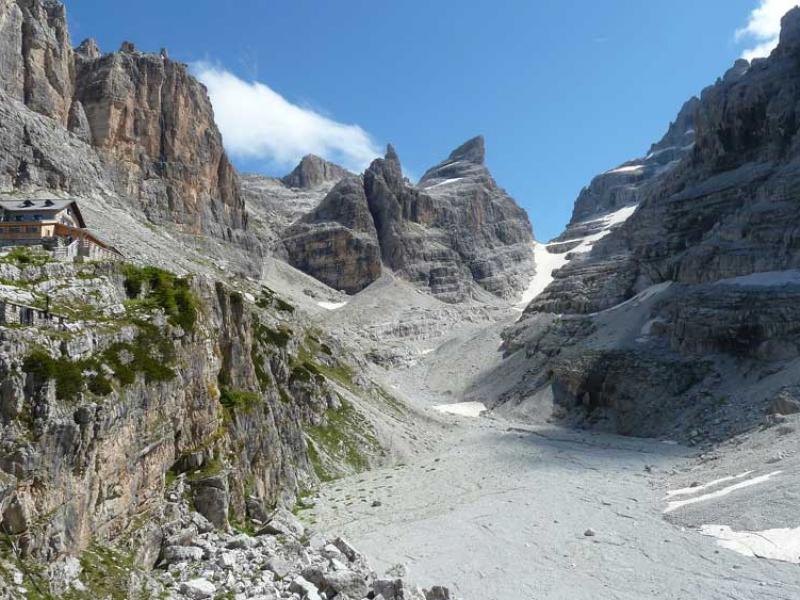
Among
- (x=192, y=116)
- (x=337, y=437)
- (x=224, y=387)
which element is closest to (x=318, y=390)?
(x=337, y=437)

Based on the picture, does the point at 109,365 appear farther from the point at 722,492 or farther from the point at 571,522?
the point at 722,492

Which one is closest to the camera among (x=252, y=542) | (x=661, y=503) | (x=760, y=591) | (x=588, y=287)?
(x=252, y=542)

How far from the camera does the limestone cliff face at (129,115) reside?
102 m

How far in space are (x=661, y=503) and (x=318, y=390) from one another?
34.8 m

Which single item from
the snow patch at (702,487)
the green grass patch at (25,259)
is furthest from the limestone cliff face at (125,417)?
the snow patch at (702,487)

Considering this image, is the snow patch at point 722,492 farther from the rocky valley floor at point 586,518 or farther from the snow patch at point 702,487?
the snow patch at point 702,487

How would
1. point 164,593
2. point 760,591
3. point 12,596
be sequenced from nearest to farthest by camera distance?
point 12,596, point 164,593, point 760,591

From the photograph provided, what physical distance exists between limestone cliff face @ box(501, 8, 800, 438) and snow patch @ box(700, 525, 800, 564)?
32.8 metres

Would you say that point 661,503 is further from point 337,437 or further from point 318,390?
point 318,390

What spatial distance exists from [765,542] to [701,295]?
227ft

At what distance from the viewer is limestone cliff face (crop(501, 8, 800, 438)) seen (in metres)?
81.1

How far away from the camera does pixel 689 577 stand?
31.4 meters

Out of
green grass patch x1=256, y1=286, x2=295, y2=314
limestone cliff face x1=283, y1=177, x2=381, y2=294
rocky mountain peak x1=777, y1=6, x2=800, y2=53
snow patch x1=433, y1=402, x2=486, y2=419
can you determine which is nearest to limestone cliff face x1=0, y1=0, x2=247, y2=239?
green grass patch x1=256, y1=286, x2=295, y2=314

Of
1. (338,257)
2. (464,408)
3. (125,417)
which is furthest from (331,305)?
(125,417)
